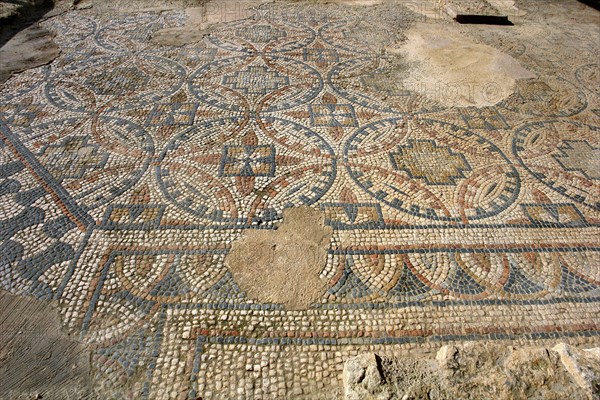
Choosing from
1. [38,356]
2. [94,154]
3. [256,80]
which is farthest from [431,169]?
[38,356]

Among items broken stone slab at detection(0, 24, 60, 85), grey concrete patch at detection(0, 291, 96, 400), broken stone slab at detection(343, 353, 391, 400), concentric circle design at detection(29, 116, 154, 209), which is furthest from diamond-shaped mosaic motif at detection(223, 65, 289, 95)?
broken stone slab at detection(343, 353, 391, 400)

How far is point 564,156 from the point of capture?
17.2ft

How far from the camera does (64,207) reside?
4270mm

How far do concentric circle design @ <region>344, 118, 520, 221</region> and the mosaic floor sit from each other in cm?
3

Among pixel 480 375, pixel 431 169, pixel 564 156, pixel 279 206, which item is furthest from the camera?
pixel 564 156

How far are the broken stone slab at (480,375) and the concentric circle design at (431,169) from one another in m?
1.82

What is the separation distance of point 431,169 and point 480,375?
283cm

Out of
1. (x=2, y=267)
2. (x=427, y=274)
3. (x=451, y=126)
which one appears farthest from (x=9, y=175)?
(x=451, y=126)

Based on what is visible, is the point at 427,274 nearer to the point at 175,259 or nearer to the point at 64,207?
the point at 175,259

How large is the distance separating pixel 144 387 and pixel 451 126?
508 cm

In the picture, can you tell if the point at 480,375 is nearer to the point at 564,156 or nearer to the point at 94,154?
the point at 564,156

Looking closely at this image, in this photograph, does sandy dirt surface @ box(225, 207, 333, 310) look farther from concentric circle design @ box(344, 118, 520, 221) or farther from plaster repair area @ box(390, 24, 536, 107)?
plaster repair area @ box(390, 24, 536, 107)

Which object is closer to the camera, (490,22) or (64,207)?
(64,207)

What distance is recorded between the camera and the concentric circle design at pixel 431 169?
14.7ft
